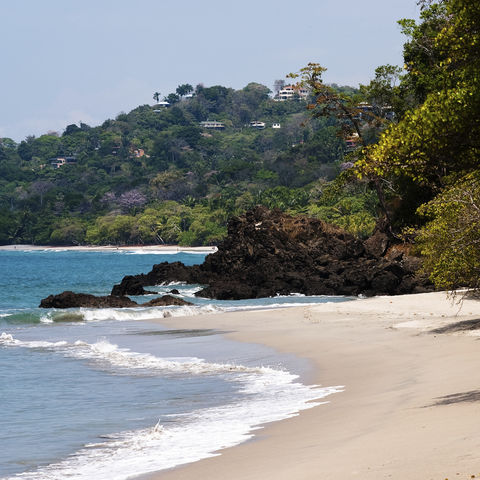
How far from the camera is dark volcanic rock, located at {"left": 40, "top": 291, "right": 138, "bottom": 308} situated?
131ft

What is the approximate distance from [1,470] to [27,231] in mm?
184904

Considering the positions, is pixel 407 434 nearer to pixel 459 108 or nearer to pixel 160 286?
pixel 459 108

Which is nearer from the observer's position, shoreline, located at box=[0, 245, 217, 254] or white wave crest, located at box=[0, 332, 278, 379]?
white wave crest, located at box=[0, 332, 278, 379]

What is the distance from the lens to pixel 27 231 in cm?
18850

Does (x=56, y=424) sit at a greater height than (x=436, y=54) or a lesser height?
lesser

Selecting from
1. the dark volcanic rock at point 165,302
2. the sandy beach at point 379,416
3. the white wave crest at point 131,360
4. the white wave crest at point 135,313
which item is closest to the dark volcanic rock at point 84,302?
the dark volcanic rock at point 165,302

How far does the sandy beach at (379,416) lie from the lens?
7.81 metres

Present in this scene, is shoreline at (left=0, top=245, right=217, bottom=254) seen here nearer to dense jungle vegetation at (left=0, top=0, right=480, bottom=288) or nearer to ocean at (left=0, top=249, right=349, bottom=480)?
dense jungle vegetation at (left=0, top=0, right=480, bottom=288)

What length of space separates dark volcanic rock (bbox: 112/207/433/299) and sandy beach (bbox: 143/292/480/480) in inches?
833

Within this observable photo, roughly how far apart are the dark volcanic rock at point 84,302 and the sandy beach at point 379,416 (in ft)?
58.8

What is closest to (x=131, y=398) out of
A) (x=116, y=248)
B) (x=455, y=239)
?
(x=455, y=239)

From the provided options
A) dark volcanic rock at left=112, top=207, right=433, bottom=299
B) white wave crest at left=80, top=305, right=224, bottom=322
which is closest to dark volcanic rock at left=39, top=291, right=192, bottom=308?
white wave crest at left=80, top=305, right=224, bottom=322

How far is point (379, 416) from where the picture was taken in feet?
35.2

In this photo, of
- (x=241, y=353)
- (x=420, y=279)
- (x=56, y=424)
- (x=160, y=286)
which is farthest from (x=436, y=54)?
(x=56, y=424)
